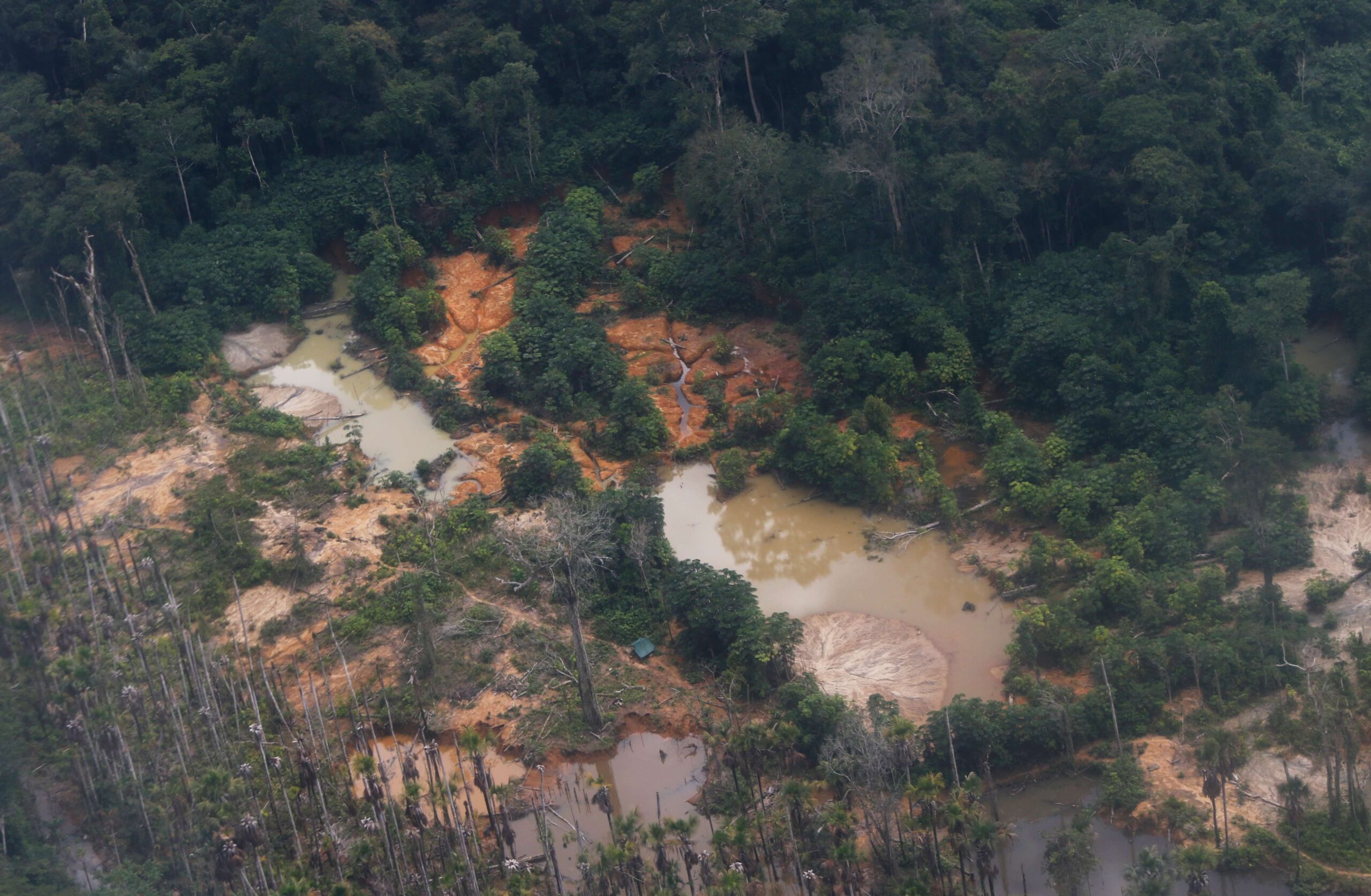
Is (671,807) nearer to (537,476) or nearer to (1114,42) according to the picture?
(537,476)

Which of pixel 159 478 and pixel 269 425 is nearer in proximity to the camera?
pixel 159 478

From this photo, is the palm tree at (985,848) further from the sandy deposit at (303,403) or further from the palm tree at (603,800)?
the sandy deposit at (303,403)

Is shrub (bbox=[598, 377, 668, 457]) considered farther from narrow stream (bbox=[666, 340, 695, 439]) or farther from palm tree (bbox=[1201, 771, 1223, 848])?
palm tree (bbox=[1201, 771, 1223, 848])

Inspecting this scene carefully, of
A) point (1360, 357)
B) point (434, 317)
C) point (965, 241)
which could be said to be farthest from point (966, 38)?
point (434, 317)

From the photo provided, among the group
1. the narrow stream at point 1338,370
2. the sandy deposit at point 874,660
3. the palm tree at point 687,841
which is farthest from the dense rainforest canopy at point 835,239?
the palm tree at point 687,841

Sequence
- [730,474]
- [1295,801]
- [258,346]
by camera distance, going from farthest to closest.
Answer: [258,346], [730,474], [1295,801]

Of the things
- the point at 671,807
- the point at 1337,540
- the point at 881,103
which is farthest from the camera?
the point at 881,103

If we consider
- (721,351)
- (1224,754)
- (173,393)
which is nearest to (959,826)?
(1224,754)
